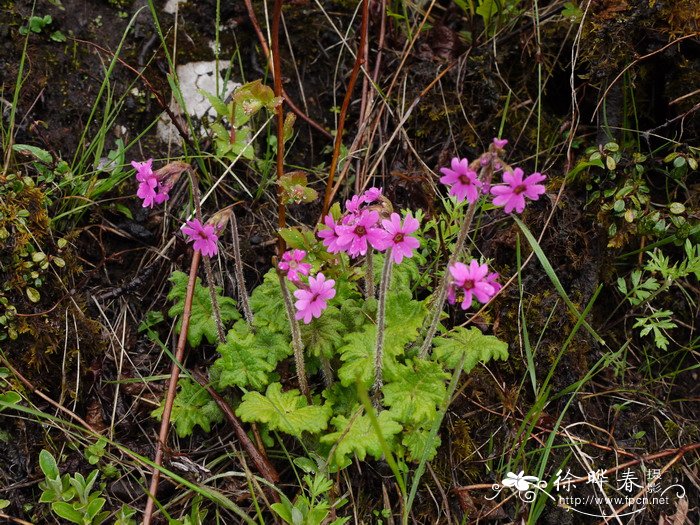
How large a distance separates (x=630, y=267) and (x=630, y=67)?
1.16 metres

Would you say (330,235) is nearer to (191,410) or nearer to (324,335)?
(324,335)

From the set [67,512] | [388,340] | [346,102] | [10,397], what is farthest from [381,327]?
[10,397]

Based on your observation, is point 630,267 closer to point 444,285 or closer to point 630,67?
point 630,67

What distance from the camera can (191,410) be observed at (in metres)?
3.08

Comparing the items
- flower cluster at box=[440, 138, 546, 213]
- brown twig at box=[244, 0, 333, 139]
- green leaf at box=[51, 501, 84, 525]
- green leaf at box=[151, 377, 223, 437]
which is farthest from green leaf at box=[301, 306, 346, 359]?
brown twig at box=[244, 0, 333, 139]

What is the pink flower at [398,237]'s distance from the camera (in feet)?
8.49

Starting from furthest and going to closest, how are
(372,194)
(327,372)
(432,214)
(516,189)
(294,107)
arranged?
(294,107) → (432,214) → (327,372) → (372,194) → (516,189)

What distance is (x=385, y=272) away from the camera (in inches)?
106

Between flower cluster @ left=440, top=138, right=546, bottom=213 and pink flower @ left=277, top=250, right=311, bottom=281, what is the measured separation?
732mm

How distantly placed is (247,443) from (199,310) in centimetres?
76

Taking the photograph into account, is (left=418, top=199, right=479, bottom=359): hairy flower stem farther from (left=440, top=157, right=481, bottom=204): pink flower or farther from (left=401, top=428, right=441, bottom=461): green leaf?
(left=401, top=428, right=441, bottom=461): green leaf

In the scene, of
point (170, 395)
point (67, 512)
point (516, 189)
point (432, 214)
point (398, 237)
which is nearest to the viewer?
point (516, 189)

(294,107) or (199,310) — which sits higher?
(294,107)

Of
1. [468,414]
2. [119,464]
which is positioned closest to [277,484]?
[119,464]
